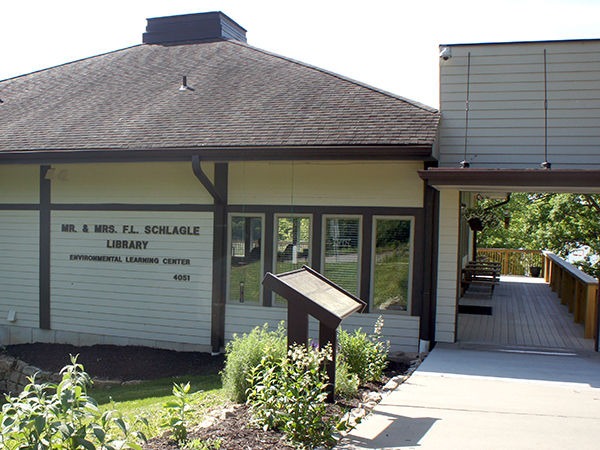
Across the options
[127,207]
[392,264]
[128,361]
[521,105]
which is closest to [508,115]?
[521,105]

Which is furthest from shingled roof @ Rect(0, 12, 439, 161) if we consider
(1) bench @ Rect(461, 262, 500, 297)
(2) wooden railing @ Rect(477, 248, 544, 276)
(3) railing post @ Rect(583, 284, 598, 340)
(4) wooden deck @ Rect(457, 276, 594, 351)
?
(2) wooden railing @ Rect(477, 248, 544, 276)

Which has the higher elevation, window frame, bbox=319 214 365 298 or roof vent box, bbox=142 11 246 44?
roof vent box, bbox=142 11 246 44

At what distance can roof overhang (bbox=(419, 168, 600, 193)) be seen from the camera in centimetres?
649

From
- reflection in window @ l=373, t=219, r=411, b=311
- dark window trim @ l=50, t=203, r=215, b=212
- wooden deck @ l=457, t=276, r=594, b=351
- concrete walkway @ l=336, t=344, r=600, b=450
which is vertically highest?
dark window trim @ l=50, t=203, r=215, b=212

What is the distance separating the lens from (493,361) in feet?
22.8

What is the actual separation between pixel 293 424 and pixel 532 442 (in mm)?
1879

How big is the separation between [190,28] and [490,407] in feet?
39.1

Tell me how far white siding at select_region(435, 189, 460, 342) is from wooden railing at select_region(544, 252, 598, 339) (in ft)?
7.32

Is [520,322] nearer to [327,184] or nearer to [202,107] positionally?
[327,184]

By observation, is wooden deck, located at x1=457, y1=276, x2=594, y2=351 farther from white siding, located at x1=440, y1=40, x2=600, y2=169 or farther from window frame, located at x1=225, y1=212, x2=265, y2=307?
window frame, located at x1=225, y1=212, x2=265, y2=307

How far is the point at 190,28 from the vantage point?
1358 centimetres

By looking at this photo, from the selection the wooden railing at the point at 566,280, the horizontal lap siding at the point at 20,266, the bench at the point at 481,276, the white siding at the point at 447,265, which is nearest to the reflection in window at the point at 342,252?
the white siding at the point at 447,265

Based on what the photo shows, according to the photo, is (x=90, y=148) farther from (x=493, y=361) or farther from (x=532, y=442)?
(x=532, y=442)

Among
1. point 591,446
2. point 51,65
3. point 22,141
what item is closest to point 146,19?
point 51,65
